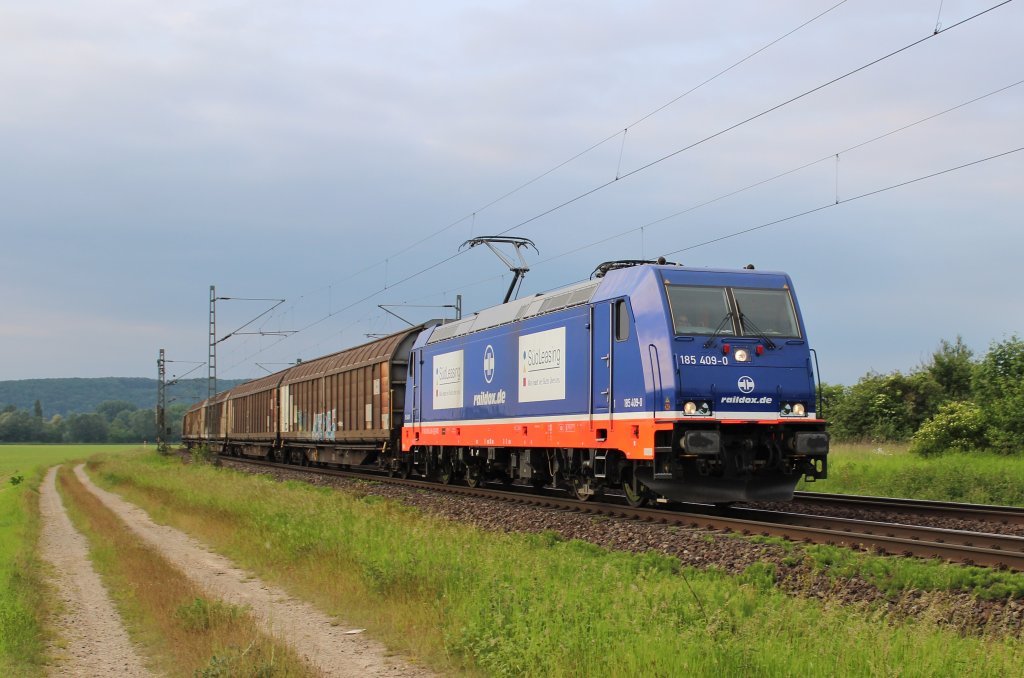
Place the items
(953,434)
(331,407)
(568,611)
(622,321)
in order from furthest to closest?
(331,407), (953,434), (622,321), (568,611)

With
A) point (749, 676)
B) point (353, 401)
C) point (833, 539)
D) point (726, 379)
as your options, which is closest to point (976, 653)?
point (749, 676)

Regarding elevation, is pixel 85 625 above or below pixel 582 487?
below

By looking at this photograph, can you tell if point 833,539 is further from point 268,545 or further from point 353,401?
point 353,401

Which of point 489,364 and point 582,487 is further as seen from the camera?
point 489,364

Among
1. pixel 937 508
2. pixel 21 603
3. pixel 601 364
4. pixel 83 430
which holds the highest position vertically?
pixel 601 364

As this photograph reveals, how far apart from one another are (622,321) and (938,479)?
32.2 feet

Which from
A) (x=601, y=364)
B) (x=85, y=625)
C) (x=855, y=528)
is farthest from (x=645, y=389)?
(x=85, y=625)

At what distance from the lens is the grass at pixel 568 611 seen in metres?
6.35

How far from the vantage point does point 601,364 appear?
55.4 ft

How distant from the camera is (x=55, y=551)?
17.8m

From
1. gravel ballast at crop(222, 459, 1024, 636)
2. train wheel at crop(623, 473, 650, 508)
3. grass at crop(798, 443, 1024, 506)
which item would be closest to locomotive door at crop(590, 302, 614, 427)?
train wheel at crop(623, 473, 650, 508)

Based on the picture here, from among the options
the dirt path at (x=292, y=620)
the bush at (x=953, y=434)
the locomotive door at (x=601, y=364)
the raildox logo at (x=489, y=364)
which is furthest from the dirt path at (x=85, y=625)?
the bush at (x=953, y=434)

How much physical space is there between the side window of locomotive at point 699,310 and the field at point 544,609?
410cm

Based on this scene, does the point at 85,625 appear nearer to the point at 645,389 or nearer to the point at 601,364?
the point at 645,389
